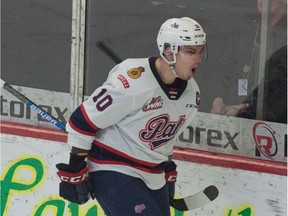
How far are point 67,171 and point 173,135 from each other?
19.1 inches

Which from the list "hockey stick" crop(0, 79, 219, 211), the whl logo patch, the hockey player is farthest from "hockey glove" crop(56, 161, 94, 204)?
"hockey stick" crop(0, 79, 219, 211)

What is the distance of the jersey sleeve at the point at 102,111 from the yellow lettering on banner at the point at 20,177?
1073 mm

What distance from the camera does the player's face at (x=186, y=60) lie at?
3586 mm

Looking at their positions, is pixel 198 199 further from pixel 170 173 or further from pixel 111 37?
pixel 111 37

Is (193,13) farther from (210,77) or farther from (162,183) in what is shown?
(162,183)

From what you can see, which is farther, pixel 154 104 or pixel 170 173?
pixel 170 173

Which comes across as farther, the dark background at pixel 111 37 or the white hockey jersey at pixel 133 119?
the dark background at pixel 111 37

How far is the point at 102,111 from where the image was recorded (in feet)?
11.7

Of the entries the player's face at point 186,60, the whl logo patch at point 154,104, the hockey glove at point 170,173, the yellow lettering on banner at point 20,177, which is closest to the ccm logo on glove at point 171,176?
the hockey glove at point 170,173

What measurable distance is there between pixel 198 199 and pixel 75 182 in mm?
821

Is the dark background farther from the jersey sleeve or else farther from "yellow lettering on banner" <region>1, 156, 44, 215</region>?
the jersey sleeve

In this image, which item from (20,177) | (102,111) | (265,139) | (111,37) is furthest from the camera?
(20,177)

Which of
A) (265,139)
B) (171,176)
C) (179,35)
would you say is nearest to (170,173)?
(171,176)

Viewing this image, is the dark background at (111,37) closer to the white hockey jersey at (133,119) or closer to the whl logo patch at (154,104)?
the white hockey jersey at (133,119)
